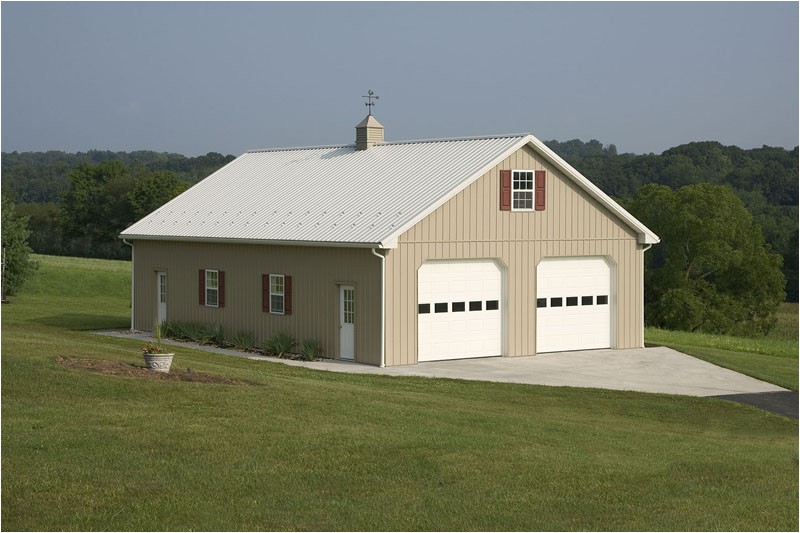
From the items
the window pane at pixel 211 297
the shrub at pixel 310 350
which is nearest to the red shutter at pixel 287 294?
the shrub at pixel 310 350

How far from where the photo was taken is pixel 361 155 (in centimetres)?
3134

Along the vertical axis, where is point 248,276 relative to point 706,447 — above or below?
above

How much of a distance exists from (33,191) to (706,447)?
4137 inches

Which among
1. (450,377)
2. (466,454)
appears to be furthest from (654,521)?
(450,377)

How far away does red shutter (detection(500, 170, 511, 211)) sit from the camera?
Answer: 26625 mm

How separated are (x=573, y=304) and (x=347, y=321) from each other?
586 centimetres

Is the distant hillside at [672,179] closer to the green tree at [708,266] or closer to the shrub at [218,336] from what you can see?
the green tree at [708,266]

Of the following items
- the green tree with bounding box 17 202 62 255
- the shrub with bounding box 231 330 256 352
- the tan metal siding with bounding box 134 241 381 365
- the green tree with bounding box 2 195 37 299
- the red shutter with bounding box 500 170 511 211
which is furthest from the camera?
the green tree with bounding box 17 202 62 255

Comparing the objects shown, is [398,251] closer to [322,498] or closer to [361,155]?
[361,155]

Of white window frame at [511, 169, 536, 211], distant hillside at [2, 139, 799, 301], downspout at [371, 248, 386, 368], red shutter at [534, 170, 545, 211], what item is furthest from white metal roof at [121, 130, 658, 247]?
distant hillside at [2, 139, 799, 301]

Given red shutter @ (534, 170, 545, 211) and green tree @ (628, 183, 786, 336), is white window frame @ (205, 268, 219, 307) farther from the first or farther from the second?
green tree @ (628, 183, 786, 336)

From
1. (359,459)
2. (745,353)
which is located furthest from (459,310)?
(359,459)

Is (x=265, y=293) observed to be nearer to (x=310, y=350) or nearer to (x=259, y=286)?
(x=259, y=286)

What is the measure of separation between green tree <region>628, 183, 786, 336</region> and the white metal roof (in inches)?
946
